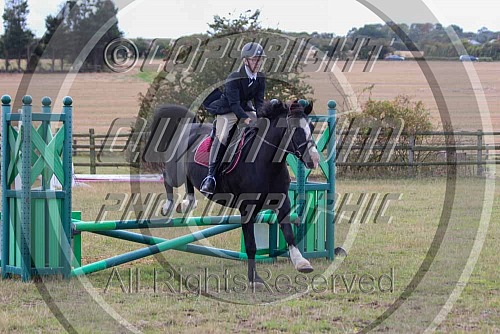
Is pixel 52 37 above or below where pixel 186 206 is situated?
above

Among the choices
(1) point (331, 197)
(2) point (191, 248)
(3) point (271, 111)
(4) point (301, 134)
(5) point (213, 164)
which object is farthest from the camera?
(1) point (331, 197)

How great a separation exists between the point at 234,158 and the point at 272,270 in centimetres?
157

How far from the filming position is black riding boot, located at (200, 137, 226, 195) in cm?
902

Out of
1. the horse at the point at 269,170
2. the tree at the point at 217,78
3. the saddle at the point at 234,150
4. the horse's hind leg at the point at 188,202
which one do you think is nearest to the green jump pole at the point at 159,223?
the horse at the point at 269,170

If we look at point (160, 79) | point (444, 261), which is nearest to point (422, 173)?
point (160, 79)

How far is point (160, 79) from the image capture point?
933 inches

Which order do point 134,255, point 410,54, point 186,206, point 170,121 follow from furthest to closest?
point 410,54 < point 170,121 < point 186,206 < point 134,255

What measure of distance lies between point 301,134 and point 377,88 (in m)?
37.2

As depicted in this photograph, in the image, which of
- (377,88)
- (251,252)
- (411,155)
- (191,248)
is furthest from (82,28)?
(251,252)

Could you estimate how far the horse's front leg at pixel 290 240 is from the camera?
805 cm

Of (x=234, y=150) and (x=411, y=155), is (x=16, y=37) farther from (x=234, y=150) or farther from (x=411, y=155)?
(x=234, y=150)

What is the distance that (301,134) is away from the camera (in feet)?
26.6

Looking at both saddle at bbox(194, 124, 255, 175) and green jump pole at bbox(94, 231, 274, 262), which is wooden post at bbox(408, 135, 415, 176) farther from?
saddle at bbox(194, 124, 255, 175)

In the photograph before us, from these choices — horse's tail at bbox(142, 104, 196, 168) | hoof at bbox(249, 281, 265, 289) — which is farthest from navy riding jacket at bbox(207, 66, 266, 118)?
hoof at bbox(249, 281, 265, 289)
